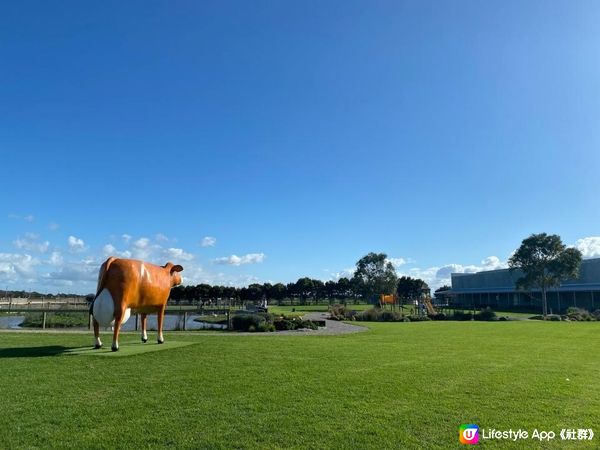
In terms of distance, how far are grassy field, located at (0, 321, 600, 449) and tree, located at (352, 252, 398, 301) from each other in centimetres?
6551

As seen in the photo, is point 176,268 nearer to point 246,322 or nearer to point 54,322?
point 246,322

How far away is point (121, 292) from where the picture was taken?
12.5m

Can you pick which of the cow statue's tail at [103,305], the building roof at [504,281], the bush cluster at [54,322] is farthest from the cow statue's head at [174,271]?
the building roof at [504,281]

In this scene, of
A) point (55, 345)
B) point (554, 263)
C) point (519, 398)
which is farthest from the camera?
point (554, 263)

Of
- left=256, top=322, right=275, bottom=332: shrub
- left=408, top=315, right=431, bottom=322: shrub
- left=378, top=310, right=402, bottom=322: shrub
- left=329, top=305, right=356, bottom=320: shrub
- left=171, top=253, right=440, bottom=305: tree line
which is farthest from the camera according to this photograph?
left=171, top=253, right=440, bottom=305: tree line

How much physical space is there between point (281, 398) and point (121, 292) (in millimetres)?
7087

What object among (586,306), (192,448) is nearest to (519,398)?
(192,448)

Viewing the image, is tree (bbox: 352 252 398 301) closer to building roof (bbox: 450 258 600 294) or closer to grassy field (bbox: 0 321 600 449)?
building roof (bbox: 450 258 600 294)

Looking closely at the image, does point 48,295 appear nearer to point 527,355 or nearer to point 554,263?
point 554,263

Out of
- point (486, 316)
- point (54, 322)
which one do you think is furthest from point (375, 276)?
point (54, 322)

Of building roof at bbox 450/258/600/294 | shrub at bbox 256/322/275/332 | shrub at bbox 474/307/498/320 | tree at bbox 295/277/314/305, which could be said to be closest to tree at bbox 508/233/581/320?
building roof at bbox 450/258/600/294

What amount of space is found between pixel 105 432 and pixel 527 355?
36.1 ft

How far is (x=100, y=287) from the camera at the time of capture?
41.3ft

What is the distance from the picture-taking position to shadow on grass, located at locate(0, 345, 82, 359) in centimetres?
1132
